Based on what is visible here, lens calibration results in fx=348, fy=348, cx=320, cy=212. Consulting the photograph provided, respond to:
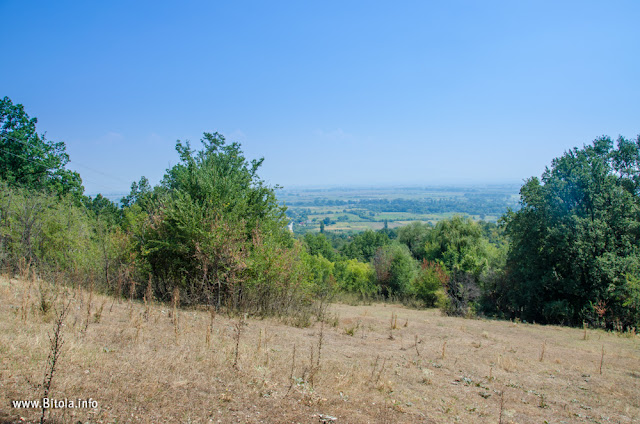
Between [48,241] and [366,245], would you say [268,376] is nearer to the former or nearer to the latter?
[48,241]

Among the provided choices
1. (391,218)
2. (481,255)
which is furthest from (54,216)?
(391,218)

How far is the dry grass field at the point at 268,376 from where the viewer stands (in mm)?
4512

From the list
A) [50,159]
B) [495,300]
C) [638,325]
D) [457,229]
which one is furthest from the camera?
[457,229]

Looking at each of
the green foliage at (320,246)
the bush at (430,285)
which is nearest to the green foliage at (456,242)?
the bush at (430,285)

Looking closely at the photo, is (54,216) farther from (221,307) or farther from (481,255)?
(481,255)

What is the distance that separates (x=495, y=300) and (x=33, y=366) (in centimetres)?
2621

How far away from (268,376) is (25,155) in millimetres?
30590

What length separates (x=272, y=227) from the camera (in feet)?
51.1

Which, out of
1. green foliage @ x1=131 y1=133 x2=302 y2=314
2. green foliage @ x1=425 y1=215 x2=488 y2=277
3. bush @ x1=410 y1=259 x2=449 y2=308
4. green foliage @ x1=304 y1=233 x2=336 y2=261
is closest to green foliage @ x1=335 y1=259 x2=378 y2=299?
bush @ x1=410 y1=259 x2=449 y2=308

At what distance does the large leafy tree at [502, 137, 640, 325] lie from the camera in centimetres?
1900

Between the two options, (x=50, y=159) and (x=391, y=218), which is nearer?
(x=50, y=159)

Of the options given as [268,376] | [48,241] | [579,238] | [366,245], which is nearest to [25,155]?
[48,241]

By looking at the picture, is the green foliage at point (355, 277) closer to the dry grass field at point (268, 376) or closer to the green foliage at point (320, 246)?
the green foliage at point (320, 246)

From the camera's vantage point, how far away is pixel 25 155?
26.5 meters
